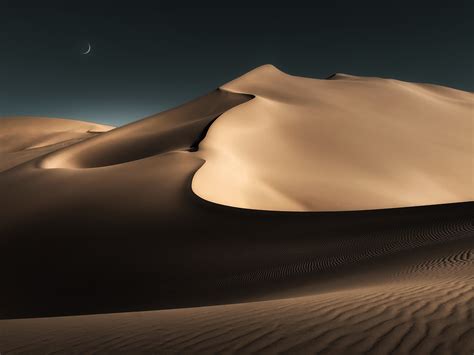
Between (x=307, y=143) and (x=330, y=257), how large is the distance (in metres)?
17.3

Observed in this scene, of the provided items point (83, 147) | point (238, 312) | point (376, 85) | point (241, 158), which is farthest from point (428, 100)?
point (238, 312)

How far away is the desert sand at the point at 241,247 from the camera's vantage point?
3881 millimetres

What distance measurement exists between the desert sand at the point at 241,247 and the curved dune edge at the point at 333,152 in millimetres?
143

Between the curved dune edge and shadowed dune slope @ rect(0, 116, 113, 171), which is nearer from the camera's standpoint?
the curved dune edge

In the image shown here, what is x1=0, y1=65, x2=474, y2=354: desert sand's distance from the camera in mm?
3881

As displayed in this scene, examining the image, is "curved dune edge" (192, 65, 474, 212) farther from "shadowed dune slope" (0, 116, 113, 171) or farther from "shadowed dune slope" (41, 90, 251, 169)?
"shadowed dune slope" (0, 116, 113, 171)

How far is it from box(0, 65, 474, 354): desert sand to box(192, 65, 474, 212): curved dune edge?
143 millimetres

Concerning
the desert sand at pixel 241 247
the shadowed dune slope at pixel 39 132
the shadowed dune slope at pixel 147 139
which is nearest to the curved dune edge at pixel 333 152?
the desert sand at pixel 241 247

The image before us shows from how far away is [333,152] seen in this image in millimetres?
23984

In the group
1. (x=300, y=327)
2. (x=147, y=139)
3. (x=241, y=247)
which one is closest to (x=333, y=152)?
(x=147, y=139)

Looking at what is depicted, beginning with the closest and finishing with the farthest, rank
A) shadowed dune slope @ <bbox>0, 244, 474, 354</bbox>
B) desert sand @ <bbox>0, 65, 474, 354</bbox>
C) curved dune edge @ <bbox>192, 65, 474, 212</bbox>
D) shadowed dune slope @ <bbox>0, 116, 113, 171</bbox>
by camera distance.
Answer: shadowed dune slope @ <bbox>0, 244, 474, 354</bbox> < desert sand @ <bbox>0, 65, 474, 354</bbox> < curved dune edge @ <bbox>192, 65, 474, 212</bbox> < shadowed dune slope @ <bbox>0, 116, 113, 171</bbox>

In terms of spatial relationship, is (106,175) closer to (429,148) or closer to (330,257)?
(330,257)

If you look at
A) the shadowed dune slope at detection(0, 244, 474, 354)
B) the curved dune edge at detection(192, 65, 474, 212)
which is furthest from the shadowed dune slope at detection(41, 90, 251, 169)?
the shadowed dune slope at detection(0, 244, 474, 354)

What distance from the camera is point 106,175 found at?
15.5 meters
